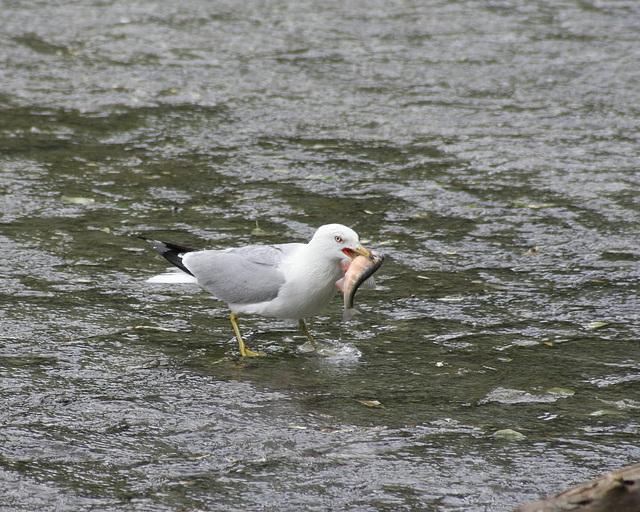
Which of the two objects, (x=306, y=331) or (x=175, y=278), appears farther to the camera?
(x=175, y=278)

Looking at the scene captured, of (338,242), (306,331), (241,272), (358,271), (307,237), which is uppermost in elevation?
(338,242)

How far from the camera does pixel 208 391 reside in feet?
14.4

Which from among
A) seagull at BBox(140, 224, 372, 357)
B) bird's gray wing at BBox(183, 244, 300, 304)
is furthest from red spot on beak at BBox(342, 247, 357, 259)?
bird's gray wing at BBox(183, 244, 300, 304)

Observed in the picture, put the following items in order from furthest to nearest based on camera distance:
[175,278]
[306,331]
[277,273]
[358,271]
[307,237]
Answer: [307,237]
[175,278]
[306,331]
[277,273]
[358,271]

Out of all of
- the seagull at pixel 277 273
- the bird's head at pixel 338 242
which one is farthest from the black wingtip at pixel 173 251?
the bird's head at pixel 338 242

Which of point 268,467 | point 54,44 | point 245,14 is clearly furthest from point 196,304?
point 245,14

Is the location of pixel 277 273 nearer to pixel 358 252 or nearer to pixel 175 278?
pixel 358 252

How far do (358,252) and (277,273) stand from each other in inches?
19.9

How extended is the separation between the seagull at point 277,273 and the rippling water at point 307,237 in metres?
0.31

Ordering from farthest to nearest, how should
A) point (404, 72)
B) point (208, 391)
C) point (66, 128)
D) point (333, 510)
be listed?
point (404, 72) → point (66, 128) → point (208, 391) → point (333, 510)

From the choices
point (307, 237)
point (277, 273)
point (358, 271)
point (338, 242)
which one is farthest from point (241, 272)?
point (307, 237)

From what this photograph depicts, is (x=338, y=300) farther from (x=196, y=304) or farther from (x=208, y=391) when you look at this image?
(x=208, y=391)

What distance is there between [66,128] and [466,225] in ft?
15.2

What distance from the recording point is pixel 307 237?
6.48m
